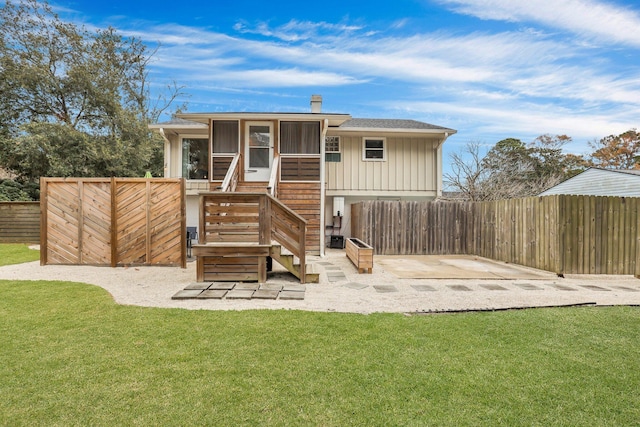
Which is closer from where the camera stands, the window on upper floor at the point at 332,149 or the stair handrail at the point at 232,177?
the stair handrail at the point at 232,177

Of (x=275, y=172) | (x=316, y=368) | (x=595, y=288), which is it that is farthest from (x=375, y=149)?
(x=316, y=368)

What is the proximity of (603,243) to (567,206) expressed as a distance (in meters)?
1.19

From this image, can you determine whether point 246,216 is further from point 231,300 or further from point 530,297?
point 530,297

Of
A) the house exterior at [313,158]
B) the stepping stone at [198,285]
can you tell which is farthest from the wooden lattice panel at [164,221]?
the stepping stone at [198,285]

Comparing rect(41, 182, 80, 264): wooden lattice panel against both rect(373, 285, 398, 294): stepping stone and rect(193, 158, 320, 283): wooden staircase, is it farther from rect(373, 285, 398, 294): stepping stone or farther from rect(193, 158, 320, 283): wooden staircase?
rect(373, 285, 398, 294): stepping stone

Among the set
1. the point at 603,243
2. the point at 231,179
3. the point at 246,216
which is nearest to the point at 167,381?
the point at 246,216

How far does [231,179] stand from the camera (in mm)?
8859

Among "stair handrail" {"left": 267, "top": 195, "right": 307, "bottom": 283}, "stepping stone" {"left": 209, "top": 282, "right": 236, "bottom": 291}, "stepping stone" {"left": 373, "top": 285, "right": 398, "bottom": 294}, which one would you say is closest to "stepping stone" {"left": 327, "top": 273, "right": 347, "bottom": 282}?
"stair handrail" {"left": 267, "top": 195, "right": 307, "bottom": 283}

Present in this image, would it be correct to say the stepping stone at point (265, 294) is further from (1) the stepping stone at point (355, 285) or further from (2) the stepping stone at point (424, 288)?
(2) the stepping stone at point (424, 288)

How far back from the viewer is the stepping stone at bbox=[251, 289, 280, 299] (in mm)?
4898

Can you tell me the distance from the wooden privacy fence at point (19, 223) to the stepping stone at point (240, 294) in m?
12.7

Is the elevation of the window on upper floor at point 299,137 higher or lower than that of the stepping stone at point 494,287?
higher

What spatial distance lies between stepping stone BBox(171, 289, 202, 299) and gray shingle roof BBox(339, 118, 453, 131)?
911 centimetres

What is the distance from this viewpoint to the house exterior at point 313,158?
Answer: 32.8 ft
